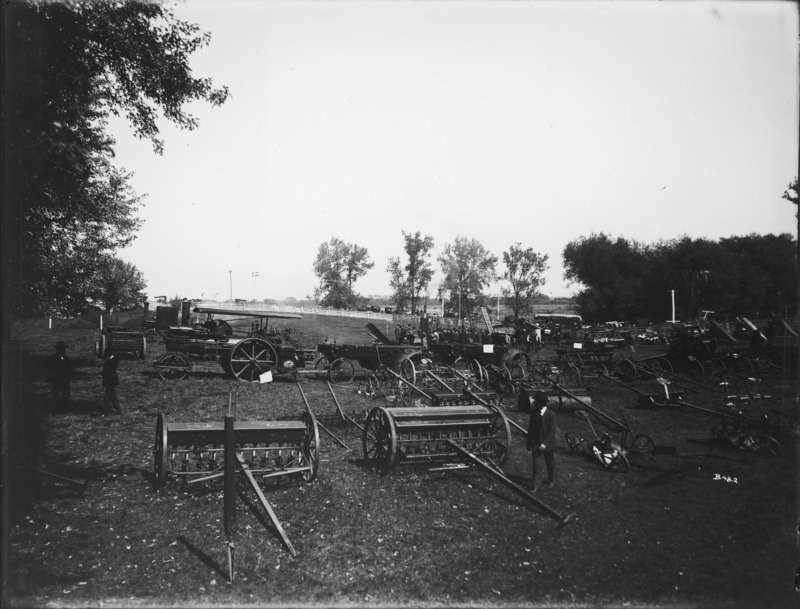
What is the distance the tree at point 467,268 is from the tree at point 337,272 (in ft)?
39.7

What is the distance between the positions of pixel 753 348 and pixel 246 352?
19565 millimetres

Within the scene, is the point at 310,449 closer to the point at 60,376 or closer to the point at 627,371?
the point at 60,376

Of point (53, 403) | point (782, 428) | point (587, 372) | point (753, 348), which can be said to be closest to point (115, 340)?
point (53, 403)

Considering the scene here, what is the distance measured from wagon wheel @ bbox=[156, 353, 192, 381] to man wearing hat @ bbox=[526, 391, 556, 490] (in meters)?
12.2

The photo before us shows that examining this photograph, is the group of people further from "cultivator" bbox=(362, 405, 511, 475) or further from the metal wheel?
the metal wheel

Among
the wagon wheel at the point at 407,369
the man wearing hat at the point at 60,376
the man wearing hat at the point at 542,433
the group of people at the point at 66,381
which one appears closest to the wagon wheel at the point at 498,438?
the man wearing hat at the point at 542,433

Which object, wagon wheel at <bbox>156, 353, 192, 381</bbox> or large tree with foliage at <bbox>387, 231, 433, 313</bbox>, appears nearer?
wagon wheel at <bbox>156, 353, 192, 381</bbox>

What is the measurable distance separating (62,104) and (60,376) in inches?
241

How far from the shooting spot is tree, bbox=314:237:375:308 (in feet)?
187

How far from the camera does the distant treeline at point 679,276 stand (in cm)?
3841

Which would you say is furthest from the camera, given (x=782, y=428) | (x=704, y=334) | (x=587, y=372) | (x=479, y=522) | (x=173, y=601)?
(x=704, y=334)

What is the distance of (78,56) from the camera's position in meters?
7.38

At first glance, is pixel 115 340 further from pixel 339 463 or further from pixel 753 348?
pixel 753 348

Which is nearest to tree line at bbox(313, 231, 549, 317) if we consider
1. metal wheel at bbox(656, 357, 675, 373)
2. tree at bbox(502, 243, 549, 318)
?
tree at bbox(502, 243, 549, 318)
